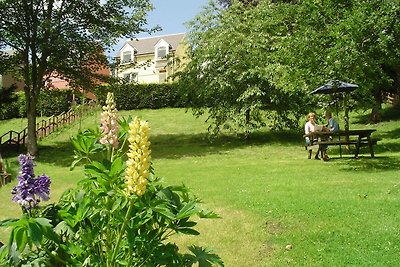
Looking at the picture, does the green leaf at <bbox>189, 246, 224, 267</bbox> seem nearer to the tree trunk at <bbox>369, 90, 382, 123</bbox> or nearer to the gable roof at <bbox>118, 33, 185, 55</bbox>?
the tree trunk at <bbox>369, 90, 382, 123</bbox>

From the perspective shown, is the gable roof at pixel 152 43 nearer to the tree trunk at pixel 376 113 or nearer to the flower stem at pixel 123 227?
the tree trunk at pixel 376 113

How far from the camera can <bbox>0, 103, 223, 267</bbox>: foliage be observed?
77.8 inches

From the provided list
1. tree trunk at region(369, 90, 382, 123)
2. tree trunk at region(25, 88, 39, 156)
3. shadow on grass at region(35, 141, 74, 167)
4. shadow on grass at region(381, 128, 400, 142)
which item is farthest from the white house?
shadow on grass at region(381, 128, 400, 142)

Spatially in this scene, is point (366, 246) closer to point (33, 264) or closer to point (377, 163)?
point (33, 264)

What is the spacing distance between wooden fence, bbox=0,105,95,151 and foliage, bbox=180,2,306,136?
20.7 ft

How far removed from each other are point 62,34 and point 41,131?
826cm

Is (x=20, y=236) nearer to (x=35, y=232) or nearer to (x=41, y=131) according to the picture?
(x=35, y=232)

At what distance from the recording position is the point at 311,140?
14.9m

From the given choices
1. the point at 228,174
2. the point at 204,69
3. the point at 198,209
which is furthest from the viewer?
the point at 204,69

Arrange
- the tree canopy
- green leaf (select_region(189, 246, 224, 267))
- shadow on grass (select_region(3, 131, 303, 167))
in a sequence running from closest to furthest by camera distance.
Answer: green leaf (select_region(189, 246, 224, 267)), the tree canopy, shadow on grass (select_region(3, 131, 303, 167))

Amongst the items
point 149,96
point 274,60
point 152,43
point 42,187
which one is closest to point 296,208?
point 42,187

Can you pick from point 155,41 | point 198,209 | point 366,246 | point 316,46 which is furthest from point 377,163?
point 155,41

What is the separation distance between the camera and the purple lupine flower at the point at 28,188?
7.70ft

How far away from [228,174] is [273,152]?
6.70 meters
